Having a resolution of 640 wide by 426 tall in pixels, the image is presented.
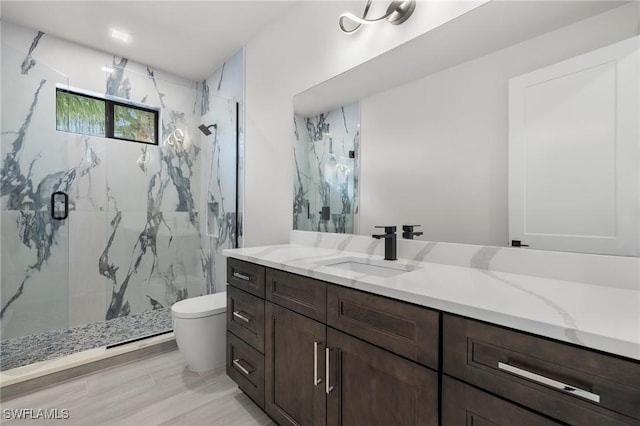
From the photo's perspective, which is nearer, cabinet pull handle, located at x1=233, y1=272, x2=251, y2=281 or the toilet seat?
cabinet pull handle, located at x1=233, y1=272, x2=251, y2=281

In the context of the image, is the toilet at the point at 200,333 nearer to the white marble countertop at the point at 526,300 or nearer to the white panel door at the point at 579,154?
the white marble countertop at the point at 526,300

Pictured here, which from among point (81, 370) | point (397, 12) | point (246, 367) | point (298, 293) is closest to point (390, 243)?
point (298, 293)

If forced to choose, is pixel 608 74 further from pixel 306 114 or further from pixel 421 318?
pixel 306 114

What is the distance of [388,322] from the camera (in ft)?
2.97

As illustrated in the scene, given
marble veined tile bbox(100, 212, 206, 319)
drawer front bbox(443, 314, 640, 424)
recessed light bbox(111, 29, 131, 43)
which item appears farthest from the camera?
marble veined tile bbox(100, 212, 206, 319)

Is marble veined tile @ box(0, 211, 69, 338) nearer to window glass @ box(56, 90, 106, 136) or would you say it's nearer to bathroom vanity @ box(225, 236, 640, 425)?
window glass @ box(56, 90, 106, 136)

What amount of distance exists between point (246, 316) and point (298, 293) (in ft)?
1.65

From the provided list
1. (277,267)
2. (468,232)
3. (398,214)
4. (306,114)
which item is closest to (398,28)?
(306,114)

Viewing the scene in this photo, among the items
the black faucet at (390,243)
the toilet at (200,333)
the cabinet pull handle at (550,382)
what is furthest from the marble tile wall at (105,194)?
the cabinet pull handle at (550,382)

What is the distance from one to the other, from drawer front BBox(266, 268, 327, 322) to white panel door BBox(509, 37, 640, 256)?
0.80 metres

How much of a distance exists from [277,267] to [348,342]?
481mm

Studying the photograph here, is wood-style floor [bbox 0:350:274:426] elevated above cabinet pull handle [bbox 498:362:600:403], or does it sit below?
below

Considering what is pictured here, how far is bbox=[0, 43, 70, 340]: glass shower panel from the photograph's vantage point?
2252 mm

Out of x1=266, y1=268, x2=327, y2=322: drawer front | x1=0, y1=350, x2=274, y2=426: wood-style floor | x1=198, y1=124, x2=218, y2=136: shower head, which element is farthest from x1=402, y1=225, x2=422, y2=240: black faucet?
x1=198, y1=124, x2=218, y2=136: shower head
